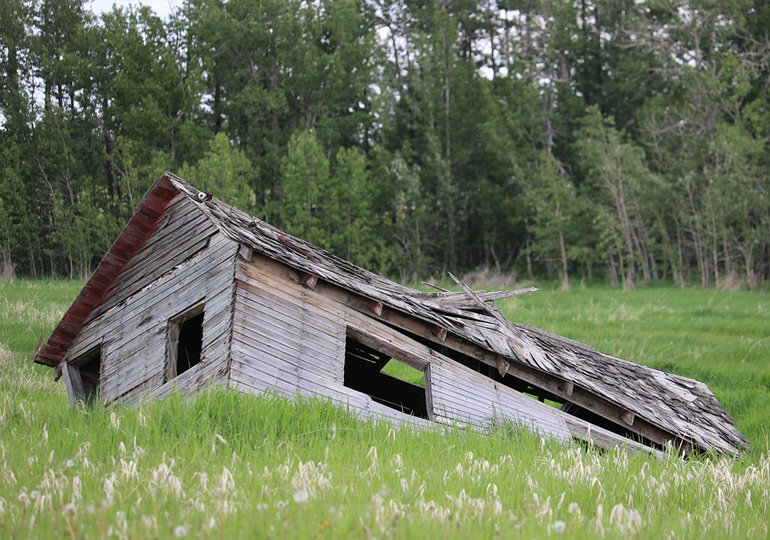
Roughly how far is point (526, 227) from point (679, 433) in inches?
1530

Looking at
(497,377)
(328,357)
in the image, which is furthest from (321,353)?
(497,377)

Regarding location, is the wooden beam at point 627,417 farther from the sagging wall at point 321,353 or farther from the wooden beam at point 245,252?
the wooden beam at point 245,252

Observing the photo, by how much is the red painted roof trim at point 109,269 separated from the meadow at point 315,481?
4.13 m

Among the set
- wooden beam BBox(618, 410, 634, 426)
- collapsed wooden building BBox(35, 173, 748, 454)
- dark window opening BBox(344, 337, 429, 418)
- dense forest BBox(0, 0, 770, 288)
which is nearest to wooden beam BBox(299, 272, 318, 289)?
collapsed wooden building BBox(35, 173, 748, 454)

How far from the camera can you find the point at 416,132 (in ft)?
163

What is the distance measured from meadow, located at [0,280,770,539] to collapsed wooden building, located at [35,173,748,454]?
1.20 metres

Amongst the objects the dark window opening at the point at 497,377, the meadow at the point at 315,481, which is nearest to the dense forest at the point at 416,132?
the dark window opening at the point at 497,377

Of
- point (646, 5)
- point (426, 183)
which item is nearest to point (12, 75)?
point (426, 183)

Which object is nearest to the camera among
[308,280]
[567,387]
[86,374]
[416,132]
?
[308,280]

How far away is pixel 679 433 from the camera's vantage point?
34.8 ft

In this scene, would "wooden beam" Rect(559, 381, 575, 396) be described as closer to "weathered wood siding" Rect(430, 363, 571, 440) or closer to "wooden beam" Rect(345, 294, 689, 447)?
"wooden beam" Rect(345, 294, 689, 447)

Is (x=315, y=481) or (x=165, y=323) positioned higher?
(x=315, y=481)

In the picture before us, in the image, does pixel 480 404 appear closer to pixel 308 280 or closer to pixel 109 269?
pixel 308 280

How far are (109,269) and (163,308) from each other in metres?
1.97
